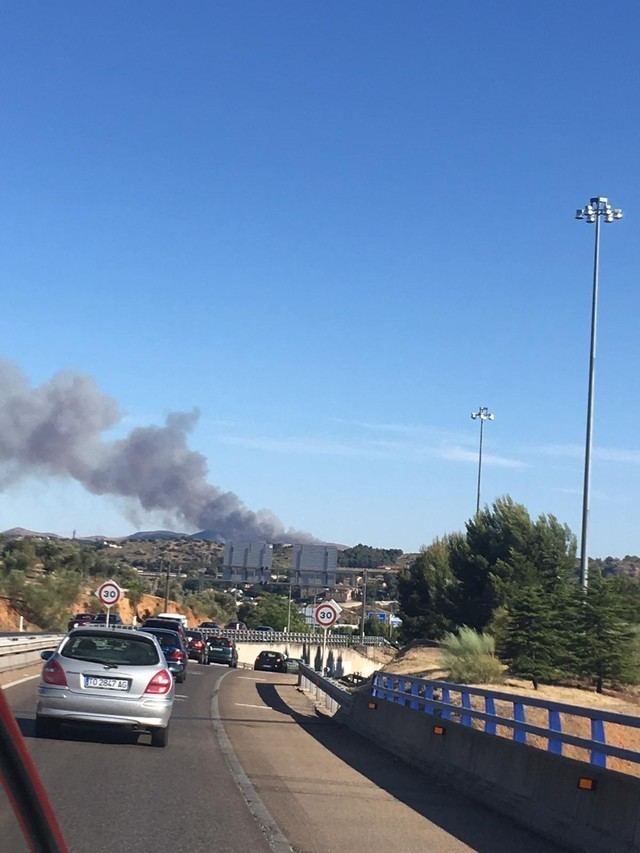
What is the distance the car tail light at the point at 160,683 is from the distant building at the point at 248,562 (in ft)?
202

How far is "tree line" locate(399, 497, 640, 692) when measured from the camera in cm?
3703

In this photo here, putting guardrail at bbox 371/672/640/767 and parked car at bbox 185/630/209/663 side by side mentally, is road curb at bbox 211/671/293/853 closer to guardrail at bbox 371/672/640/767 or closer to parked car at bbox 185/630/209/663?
guardrail at bbox 371/672/640/767

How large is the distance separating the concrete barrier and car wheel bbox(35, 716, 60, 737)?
5187 millimetres

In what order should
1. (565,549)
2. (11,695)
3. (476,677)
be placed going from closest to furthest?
(11,695) < (476,677) < (565,549)

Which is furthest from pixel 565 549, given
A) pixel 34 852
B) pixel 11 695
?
pixel 34 852

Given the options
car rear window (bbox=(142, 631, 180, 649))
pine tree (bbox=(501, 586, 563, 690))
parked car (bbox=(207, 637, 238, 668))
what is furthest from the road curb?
parked car (bbox=(207, 637, 238, 668))

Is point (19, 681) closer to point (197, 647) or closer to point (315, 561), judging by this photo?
point (197, 647)

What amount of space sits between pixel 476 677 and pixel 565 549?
932 inches

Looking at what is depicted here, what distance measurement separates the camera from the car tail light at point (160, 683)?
1630cm

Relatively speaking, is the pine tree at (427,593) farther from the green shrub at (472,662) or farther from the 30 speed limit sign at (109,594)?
the green shrub at (472,662)

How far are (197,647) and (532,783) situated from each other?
50.2m

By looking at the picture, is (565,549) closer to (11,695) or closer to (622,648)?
(622,648)

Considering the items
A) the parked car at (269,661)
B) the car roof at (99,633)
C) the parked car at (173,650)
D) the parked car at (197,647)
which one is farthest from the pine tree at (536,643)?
the parked car at (269,661)

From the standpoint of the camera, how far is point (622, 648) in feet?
121
